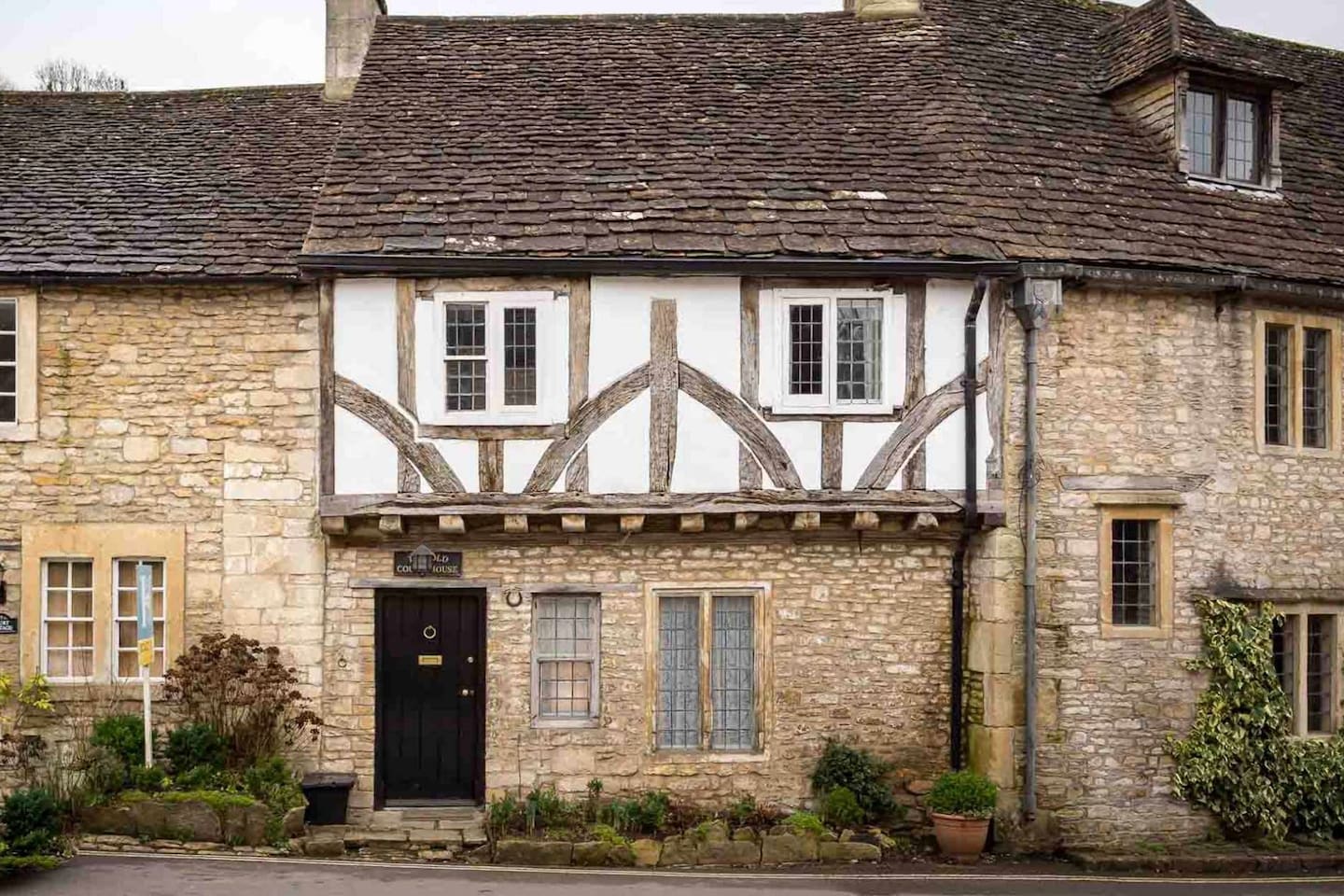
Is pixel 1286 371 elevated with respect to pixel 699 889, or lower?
elevated

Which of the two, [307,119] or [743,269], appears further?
[307,119]

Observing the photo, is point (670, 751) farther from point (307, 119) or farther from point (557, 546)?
point (307, 119)

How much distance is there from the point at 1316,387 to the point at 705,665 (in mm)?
7317

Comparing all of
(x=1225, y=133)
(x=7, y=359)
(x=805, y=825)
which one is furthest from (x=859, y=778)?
(x=7, y=359)

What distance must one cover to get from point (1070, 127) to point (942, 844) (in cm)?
822

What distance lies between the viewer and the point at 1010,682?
A: 12.0m

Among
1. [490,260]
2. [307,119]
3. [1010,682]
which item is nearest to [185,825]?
[490,260]

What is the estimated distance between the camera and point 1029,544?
12.1 metres

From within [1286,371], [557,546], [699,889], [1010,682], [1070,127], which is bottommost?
[699,889]

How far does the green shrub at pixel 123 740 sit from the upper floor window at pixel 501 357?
4.31m

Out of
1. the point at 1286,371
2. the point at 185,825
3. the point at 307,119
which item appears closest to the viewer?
the point at 185,825

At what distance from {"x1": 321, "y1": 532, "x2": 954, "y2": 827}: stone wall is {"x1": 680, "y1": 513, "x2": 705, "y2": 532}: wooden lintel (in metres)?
0.28

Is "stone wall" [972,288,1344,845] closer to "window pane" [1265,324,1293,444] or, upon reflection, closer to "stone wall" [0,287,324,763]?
"window pane" [1265,324,1293,444]

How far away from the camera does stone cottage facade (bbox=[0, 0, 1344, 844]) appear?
1211 cm
